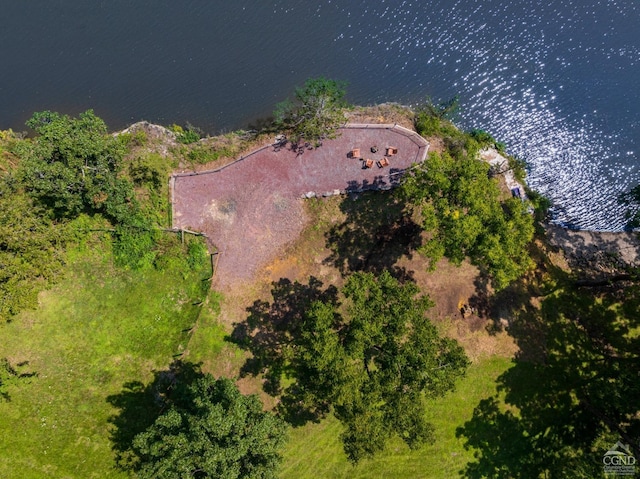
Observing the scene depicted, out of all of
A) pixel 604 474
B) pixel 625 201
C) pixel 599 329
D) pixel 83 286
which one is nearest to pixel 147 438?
pixel 83 286

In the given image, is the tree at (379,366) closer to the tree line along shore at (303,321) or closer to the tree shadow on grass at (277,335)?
the tree line along shore at (303,321)

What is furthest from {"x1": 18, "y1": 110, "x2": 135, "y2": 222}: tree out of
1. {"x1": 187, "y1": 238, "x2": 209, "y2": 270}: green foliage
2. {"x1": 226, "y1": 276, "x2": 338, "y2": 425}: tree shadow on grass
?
{"x1": 226, "y1": 276, "x2": 338, "y2": 425}: tree shadow on grass

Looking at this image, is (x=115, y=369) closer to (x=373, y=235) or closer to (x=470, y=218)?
(x=373, y=235)

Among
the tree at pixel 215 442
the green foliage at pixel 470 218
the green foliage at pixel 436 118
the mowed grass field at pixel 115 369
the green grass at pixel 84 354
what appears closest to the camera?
the tree at pixel 215 442

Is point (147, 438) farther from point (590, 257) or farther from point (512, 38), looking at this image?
point (512, 38)

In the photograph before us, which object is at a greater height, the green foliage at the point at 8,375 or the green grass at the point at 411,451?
the green foliage at the point at 8,375

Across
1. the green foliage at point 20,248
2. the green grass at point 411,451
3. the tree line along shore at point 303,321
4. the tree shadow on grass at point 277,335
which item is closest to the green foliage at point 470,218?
the tree line along shore at point 303,321
